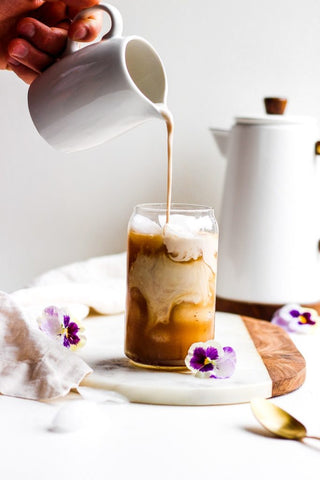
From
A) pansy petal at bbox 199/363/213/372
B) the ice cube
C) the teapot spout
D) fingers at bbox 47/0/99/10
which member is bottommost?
pansy petal at bbox 199/363/213/372

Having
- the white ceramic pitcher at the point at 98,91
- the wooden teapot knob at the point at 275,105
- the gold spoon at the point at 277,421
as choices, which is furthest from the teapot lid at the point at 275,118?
the gold spoon at the point at 277,421

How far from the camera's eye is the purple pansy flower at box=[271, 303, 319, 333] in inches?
54.5

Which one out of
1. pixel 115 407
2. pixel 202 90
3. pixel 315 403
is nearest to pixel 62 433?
pixel 115 407

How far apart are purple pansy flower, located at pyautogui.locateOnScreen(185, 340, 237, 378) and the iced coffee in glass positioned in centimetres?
3

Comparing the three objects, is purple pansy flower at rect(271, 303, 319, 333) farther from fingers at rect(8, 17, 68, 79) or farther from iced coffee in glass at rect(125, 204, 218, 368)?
fingers at rect(8, 17, 68, 79)

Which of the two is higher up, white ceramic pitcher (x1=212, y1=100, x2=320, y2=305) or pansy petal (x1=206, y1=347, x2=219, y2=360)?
white ceramic pitcher (x1=212, y1=100, x2=320, y2=305)

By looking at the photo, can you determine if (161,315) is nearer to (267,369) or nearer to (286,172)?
(267,369)

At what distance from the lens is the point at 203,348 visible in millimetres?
985

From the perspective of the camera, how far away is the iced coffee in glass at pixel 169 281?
99cm

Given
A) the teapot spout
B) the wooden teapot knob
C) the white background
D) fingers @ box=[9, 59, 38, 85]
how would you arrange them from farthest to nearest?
the white background → the teapot spout → the wooden teapot knob → fingers @ box=[9, 59, 38, 85]

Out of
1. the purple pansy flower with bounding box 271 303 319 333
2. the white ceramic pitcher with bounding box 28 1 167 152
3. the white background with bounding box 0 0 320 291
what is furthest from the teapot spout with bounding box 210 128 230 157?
the white ceramic pitcher with bounding box 28 1 167 152

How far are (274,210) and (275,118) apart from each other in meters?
0.18

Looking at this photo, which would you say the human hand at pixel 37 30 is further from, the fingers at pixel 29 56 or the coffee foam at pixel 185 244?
the coffee foam at pixel 185 244

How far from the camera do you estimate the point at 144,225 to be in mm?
1007
